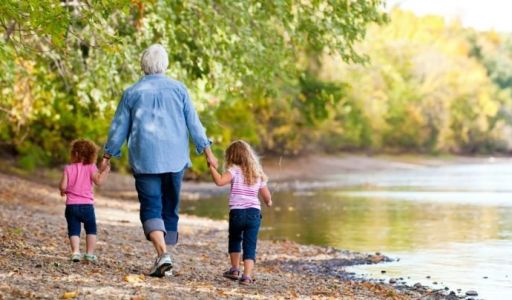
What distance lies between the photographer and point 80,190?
32.4 feet

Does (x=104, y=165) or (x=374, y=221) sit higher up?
(x=104, y=165)

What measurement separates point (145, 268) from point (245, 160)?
5.05ft

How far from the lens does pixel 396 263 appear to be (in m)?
15.2

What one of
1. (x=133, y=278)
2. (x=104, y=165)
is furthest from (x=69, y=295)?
(x=104, y=165)

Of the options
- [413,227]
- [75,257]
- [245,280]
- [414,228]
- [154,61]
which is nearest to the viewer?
[154,61]

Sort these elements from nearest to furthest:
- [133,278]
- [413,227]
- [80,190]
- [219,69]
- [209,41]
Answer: [133,278] < [80,190] < [209,41] < [219,69] < [413,227]

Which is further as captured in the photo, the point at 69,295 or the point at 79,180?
the point at 79,180

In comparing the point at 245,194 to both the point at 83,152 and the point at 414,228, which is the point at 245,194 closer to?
the point at 83,152

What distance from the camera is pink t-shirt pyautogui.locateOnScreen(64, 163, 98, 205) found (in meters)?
9.87

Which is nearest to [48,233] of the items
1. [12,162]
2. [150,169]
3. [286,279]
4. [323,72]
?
[286,279]

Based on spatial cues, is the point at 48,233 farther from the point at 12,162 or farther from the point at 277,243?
the point at 12,162

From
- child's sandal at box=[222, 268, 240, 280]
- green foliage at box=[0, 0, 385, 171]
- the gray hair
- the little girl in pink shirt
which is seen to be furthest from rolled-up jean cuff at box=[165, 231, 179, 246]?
green foliage at box=[0, 0, 385, 171]

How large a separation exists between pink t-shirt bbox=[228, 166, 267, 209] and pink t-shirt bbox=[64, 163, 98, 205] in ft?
4.64

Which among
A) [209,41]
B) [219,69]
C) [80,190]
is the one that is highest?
[209,41]
